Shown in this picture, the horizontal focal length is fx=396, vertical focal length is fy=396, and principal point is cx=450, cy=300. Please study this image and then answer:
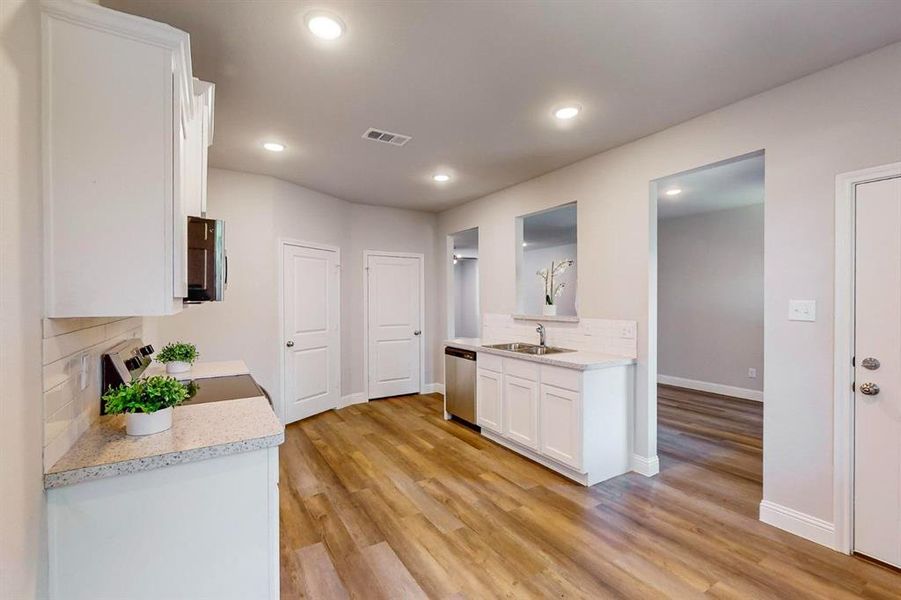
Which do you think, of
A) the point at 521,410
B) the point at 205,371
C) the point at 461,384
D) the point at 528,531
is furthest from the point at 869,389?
the point at 205,371

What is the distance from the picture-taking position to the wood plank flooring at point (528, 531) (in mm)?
1888

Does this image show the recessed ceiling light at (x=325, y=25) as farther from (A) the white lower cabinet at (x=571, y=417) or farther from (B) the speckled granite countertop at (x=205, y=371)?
(A) the white lower cabinet at (x=571, y=417)

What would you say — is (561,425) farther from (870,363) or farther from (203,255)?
(203,255)

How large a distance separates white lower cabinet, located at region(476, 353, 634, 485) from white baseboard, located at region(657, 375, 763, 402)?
3.26m

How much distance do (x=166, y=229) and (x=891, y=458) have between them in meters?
3.35

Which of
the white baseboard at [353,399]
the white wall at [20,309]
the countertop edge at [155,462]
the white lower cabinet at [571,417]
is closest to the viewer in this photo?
the white wall at [20,309]

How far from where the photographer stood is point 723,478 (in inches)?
117

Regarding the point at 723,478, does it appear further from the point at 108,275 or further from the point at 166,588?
the point at 108,275

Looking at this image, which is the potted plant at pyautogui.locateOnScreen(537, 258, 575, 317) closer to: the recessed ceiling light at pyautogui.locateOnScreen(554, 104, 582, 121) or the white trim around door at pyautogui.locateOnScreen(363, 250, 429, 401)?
the recessed ceiling light at pyautogui.locateOnScreen(554, 104, 582, 121)

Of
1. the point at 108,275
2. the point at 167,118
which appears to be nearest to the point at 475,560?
the point at 108,275

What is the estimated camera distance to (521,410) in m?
3.41

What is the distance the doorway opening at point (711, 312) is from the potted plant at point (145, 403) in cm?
367

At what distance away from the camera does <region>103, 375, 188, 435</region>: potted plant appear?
1.35 m

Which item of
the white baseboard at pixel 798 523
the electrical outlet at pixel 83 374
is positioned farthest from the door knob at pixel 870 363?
the electrical outlet at pixel 83 374
